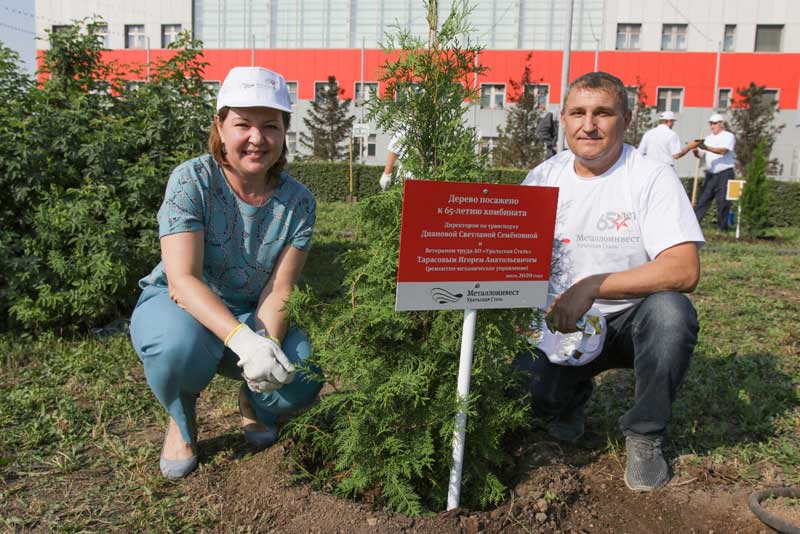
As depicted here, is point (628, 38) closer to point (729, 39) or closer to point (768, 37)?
point (729, 39)

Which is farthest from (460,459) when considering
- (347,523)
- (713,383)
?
(713,383)

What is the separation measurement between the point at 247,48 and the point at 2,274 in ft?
112

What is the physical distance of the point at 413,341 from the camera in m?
2.13

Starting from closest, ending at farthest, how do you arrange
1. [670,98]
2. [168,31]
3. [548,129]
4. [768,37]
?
[548,129] < [768,37] < [670,98] < [168,31]

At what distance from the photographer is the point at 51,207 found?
412cm

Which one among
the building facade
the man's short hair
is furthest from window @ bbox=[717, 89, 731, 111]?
the man's short hair

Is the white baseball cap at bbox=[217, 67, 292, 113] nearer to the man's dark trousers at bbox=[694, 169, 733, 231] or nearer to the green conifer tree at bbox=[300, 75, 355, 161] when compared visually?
the man's dark trousers at bbox=[694, 169, 733, 231]

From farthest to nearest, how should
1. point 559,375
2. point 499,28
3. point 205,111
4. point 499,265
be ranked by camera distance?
1. point 499,28
2. point 205,111
3. point 559,375
4. point 499,265

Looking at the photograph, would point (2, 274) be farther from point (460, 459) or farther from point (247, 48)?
point (247, 48)

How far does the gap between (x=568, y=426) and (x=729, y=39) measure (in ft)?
120

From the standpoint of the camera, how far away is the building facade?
31766 millimetres

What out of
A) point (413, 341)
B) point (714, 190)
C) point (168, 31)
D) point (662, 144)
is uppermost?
point (168, 31)

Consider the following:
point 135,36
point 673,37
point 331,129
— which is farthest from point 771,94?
point 135,36

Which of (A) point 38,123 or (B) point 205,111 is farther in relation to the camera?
(B) point 205,111
